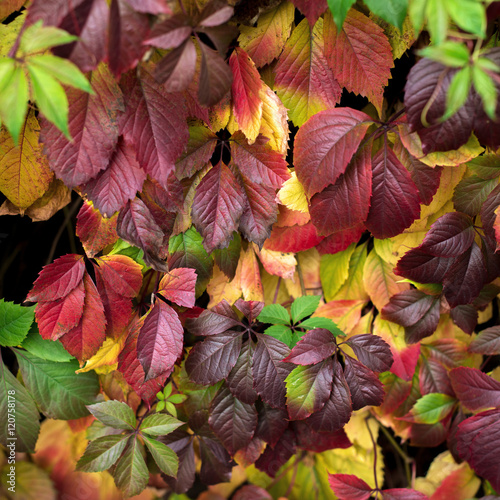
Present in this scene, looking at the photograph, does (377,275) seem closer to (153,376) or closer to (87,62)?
(153,376)

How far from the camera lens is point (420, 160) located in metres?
0.65

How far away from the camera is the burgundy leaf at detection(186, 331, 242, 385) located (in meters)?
0.74

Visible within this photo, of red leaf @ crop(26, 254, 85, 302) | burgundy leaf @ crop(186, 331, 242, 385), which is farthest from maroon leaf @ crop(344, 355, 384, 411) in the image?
red leaf @ crop(26, 254, 85, 302)

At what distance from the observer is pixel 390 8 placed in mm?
511

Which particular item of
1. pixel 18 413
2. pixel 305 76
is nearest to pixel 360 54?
pixel 305 76

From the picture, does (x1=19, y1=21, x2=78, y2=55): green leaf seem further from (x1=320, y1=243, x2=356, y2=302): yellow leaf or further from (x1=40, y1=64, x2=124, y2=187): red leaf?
(x1=320, y1=243, x2=356, y2=302): yellow leaf

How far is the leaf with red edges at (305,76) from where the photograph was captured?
0.67 m

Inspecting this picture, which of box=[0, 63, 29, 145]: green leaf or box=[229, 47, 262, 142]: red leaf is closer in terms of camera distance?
box=[0, 63, 29, 145]: green leaf

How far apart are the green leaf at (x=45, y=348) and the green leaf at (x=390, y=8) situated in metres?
0.78

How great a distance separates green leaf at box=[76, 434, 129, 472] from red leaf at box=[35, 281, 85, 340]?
0.22m

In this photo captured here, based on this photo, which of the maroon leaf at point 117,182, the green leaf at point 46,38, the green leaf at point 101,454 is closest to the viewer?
the green leaf at point 46,38

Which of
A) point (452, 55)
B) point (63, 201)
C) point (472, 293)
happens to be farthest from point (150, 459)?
point (452, 55)

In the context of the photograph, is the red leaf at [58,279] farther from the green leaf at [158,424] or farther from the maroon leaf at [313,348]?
the maroon leaf at [313,348]

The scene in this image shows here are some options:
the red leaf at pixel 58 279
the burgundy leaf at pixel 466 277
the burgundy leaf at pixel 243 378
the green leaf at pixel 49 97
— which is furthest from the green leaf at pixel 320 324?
the green leaf at pixel 49 97
